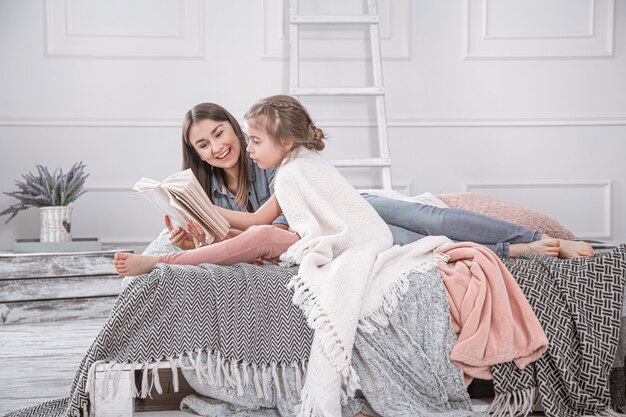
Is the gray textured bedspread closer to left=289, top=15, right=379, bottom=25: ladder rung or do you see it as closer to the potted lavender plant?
the potted lavender plant

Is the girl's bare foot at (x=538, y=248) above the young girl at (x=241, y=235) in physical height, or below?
below

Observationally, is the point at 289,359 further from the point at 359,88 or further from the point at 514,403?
the point at 359,88

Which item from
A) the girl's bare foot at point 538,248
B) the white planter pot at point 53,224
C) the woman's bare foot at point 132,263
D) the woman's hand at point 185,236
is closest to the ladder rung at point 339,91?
the white planter pot at point 53,224

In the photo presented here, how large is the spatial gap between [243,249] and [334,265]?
0.85 feet

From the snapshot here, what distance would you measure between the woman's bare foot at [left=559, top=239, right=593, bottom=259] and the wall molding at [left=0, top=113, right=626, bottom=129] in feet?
5.35

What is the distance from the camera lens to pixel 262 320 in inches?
60.2

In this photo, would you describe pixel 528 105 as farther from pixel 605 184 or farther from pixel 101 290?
pixel 101 290

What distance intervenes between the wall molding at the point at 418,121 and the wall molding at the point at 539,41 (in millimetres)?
287

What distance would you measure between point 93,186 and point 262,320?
2.01 m

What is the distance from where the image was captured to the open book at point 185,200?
1.75m

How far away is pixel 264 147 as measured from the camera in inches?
79.6

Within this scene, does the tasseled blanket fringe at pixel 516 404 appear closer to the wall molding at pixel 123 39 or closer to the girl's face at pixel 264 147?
the girl's face at pixel 264 147

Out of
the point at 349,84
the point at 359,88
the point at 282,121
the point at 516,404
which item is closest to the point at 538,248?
the point at 516,404

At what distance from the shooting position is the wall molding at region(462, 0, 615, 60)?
3438 millimetres
